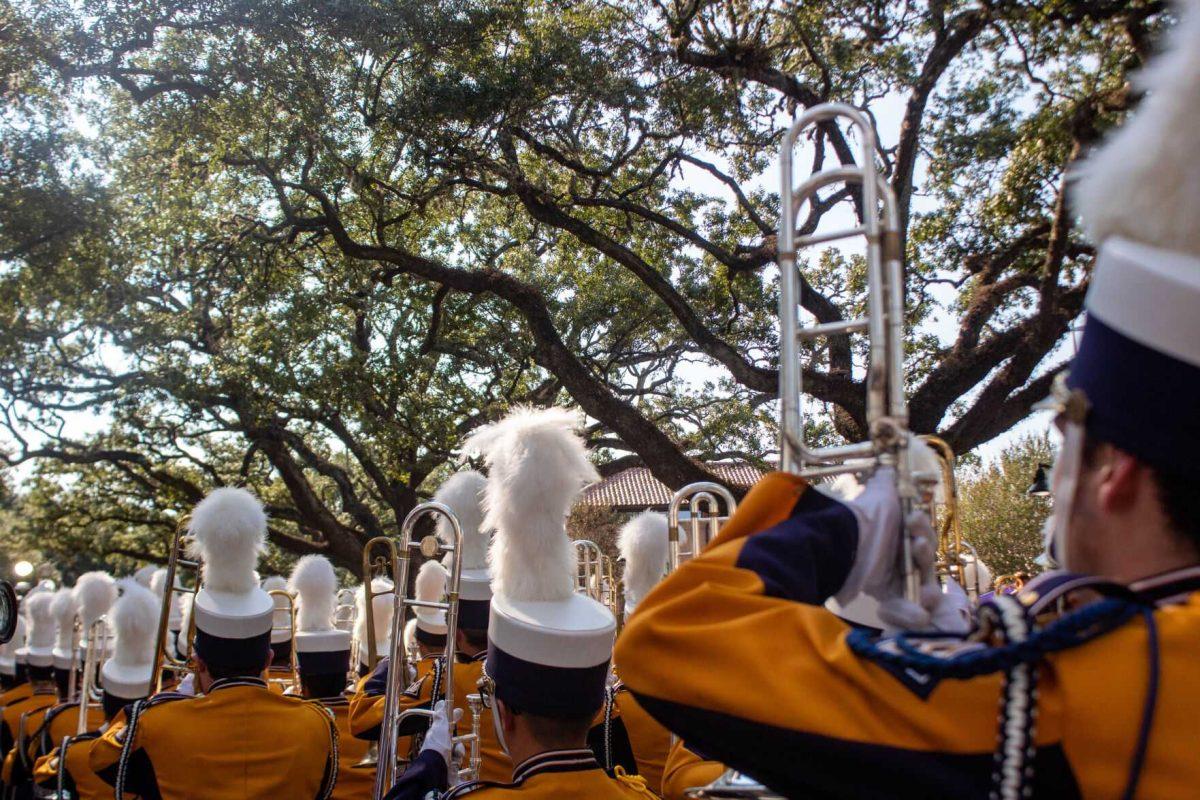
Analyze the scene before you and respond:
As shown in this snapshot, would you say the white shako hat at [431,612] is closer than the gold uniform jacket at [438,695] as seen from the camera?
No

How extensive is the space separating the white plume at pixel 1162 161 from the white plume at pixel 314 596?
6.87 meters

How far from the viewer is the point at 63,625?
8.82 metres

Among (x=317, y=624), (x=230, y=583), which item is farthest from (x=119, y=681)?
(x=317, y=624)

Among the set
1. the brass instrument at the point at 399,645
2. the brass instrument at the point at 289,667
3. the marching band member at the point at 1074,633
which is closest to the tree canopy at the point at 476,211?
the brass instrument at the point at 289,667

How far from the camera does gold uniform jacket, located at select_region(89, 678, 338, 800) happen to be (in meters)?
4.25

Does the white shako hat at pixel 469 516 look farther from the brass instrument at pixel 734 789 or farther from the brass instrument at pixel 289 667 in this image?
the brass instrument at pixel 734 789

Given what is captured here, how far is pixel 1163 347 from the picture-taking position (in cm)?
128

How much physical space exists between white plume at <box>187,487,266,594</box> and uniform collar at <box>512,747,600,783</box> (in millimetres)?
2500

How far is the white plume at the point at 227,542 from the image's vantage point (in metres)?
4.90

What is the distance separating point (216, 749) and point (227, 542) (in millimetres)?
1038

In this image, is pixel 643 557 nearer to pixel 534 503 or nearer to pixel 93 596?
pixel 534 503

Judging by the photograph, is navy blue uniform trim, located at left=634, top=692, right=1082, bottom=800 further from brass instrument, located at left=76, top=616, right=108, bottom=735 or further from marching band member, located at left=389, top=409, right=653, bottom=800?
brass instrument, located at left=76, top=616, right=108, bottom=735

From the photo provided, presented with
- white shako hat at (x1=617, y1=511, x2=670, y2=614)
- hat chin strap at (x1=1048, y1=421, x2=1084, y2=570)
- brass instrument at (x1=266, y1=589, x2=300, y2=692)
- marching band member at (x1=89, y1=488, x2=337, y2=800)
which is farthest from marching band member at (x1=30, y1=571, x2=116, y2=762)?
hat chin strap at (x1=1048, y1=421, x2=1084, y2=570)

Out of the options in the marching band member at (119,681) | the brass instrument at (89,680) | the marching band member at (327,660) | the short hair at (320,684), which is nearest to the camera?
the marching band member at (119,681)
